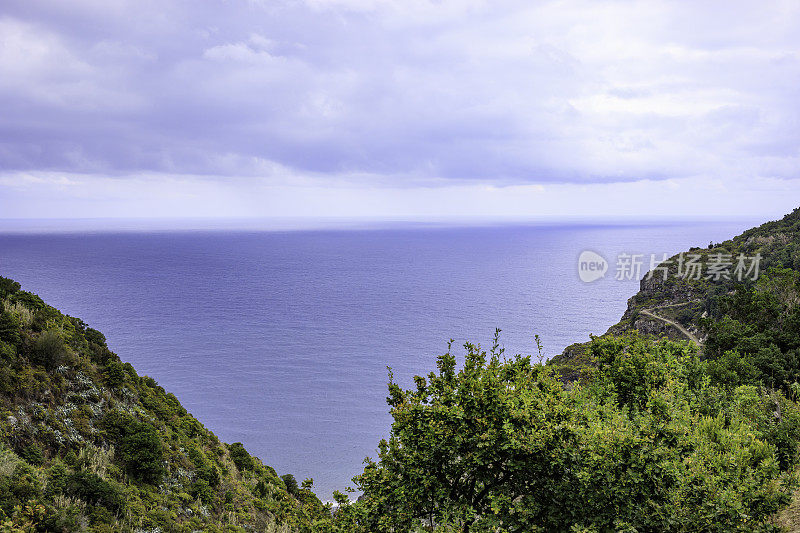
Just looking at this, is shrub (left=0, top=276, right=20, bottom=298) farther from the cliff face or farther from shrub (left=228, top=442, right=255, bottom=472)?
the cliff face

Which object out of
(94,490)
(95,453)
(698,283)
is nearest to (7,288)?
(95,453)

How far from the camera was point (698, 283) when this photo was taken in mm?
91500

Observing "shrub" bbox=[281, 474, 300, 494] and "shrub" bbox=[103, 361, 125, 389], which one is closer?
"shrub" bbox=[103, 361, 125, 389]

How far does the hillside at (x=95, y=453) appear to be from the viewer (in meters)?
17.0

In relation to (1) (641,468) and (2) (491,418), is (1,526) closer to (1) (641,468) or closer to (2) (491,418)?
(2) (491,418)

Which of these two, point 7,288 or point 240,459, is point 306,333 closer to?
point 240,459

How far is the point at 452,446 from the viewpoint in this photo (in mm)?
12141

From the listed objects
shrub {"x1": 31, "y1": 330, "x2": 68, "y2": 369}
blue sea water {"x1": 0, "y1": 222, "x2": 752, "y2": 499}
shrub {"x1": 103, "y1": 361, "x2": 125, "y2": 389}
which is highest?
shrub {"x1": 31, "y1": 330, "x2": 68, "y2": 369}

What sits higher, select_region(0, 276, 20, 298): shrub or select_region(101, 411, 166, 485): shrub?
select_region(0, 276, 20, 298): shrub

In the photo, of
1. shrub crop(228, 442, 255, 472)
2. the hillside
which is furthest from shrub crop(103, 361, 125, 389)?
shrub crop(228, 442, 255, 472)

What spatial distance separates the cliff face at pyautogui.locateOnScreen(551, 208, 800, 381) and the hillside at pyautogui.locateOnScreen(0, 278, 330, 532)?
51.7 metres

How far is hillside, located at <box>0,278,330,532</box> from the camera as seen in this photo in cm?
1700

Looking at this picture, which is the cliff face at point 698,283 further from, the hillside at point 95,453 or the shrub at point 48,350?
the shrub at point 48,350

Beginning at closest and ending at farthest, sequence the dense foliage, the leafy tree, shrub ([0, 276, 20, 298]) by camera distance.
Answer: the dense foliage
the leafy tree
shrub ([0, 276, 20, 298])
